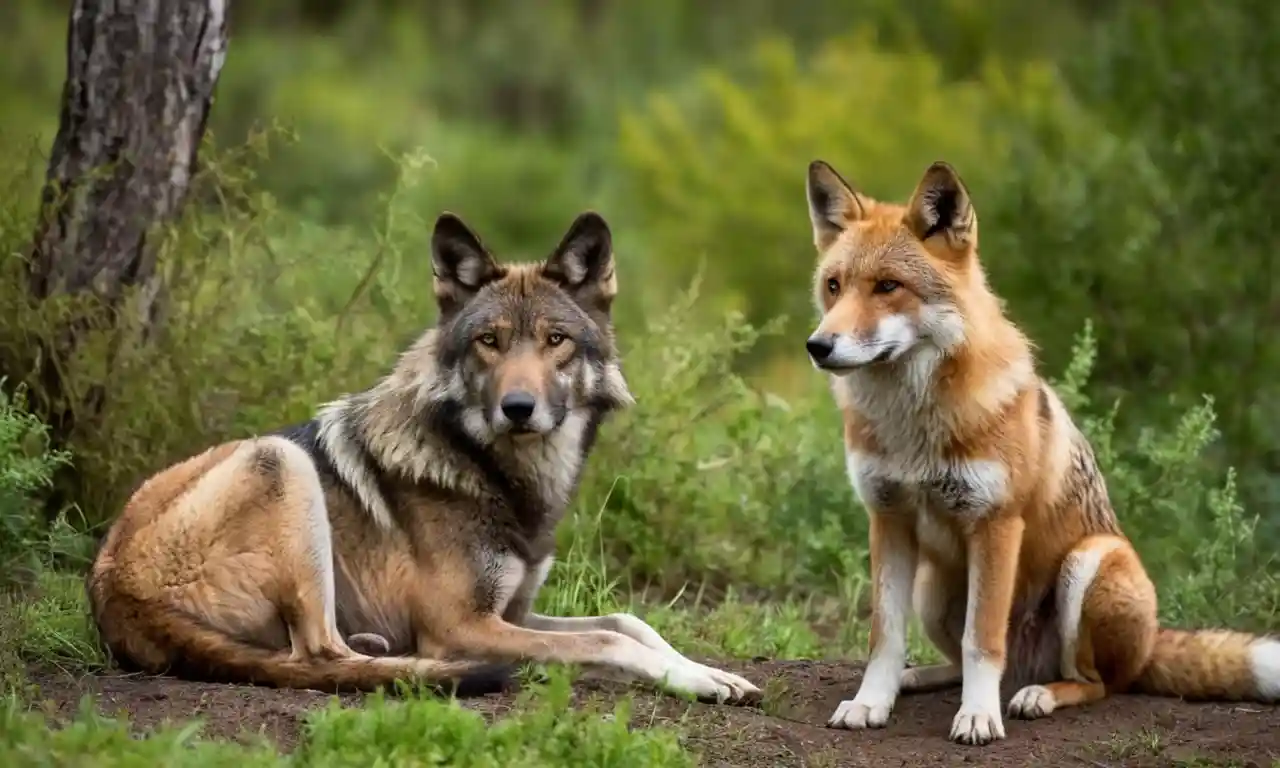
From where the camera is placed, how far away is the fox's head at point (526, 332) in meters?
6.12

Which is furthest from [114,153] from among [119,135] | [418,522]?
[418,522]

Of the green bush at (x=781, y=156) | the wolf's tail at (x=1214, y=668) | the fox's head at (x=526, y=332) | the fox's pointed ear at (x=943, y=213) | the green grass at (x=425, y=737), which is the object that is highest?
the green bush at (x=781, y=156)

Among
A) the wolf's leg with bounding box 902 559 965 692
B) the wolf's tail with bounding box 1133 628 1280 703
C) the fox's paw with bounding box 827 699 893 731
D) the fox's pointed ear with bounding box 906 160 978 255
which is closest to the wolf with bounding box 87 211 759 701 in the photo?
the fox's paw with bounding box 827 699 893 731

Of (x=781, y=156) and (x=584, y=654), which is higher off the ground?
(x=781, y=156)

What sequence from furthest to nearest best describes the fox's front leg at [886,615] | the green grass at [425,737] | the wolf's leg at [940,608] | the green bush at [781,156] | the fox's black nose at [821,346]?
the green bush at [781,156] → the wolf's leg at [940,608] → the fox's front leg at [886,615] → the fox's black nose at [821,346] → the green grass at [425,737]

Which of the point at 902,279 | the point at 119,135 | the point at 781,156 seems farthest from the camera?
the point at 781,156

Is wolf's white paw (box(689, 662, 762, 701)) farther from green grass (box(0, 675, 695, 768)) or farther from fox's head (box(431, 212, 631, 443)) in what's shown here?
fox's head (box(431, 212, 631, 443))

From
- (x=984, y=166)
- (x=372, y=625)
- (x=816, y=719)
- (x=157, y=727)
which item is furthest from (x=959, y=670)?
(x=984, y=166)

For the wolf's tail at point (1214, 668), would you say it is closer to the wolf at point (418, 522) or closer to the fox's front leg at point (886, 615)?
the fox's front leg at point (886, 615)

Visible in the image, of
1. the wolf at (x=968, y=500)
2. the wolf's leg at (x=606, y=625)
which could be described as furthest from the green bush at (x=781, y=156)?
the wolf at (x=968, y=500)

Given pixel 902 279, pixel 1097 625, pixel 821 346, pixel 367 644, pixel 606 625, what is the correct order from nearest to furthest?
pixel 821 346 < pixel 902 279 < pixel 1097 625 < pixel 367 644 < pixel 606 625

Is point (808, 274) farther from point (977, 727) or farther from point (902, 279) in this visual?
point (977, 727)

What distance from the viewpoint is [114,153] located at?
7766 millimetres

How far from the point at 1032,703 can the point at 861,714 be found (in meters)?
0.67
